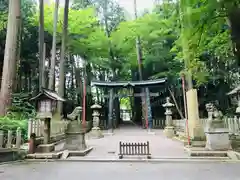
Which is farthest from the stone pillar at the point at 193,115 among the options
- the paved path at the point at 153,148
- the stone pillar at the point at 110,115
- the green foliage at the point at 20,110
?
the stone pillar at the point at 110,115

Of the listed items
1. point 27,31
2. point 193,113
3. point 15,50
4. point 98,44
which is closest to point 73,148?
point 15,50

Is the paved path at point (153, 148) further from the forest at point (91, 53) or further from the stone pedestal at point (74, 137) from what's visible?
the forest at point (91, 53)

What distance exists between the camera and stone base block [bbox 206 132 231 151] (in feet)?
24.7

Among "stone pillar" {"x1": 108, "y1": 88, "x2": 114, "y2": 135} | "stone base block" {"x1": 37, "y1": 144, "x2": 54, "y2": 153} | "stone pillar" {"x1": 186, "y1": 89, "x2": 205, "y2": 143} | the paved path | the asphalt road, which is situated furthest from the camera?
"stone pillar" {"x1": 108, "y1": 88, "x2": 114, "y2": 135}

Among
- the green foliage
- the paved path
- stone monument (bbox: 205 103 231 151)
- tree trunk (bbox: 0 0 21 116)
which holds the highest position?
tree trunk (bbox: 0 0 21 116)

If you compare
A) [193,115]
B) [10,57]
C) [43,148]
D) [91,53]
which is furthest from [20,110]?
[91,53]

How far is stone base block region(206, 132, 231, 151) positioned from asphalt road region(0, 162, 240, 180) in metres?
1.45

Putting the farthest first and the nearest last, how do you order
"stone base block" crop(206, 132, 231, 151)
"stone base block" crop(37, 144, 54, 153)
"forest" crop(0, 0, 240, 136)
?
"forest" crop(0, 0, 240, 136) < "stone base block" crop(206, 132, 231, 151) < "stone base block" crop(37, 144, 54, 153)

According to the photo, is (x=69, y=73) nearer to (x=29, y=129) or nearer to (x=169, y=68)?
(x=169, y=68)

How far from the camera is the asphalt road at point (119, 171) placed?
4.86 meters

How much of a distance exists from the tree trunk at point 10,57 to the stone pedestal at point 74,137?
2500mm

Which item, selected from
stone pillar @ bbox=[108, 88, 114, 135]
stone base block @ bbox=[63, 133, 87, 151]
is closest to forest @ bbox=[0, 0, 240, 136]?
stone pillar @ bbox=[108, 88, 114, 135]

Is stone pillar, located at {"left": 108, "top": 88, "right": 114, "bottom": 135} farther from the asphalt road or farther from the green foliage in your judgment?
the asphalt road

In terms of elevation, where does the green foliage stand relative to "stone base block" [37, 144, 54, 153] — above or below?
above
